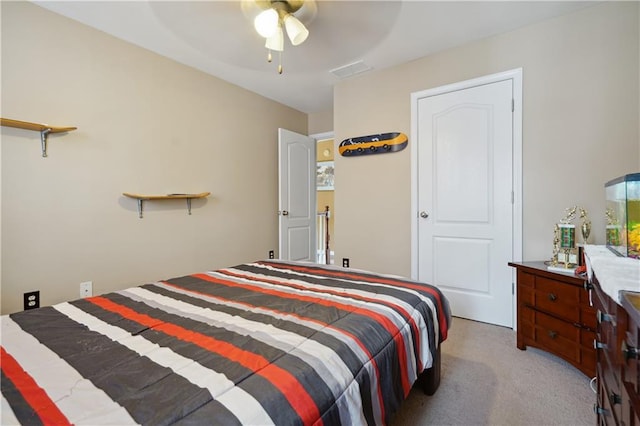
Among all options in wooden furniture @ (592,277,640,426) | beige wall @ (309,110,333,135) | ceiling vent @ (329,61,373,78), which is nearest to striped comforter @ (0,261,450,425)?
wooden furniture @ (592,277,640,426)

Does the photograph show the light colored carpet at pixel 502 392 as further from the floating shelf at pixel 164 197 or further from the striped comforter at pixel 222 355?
the floating shelf at pixel 164 197

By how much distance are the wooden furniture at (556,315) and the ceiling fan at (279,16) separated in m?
2.20

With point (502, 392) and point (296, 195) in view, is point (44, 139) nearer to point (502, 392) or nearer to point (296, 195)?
point (296, 195)

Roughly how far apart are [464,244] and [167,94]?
323 cm

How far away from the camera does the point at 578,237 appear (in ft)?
7.19

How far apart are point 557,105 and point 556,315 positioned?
5.24 feet

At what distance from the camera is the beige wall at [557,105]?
2029mm

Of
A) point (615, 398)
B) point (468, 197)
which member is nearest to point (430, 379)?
point (615, 398)

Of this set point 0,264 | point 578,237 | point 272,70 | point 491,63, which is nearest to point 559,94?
point 491,63

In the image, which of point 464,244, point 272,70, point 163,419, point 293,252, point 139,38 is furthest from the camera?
point 293,252

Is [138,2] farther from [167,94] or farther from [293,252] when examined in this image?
[293,252]

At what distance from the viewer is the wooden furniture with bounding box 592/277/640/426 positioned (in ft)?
2.02

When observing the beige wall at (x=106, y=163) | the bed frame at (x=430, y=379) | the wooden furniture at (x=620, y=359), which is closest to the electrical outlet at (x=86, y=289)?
the beige wall at (x=106, y=163)

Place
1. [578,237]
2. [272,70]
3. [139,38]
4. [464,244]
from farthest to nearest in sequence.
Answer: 1. [272,70]
2. [464,244]
3. [139,38]
4. [578,237]
